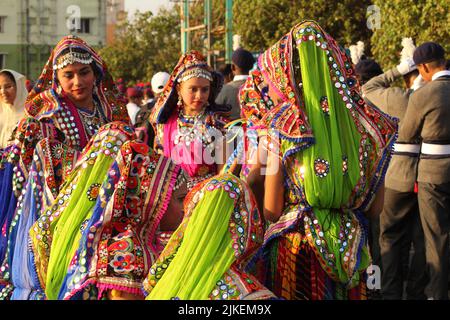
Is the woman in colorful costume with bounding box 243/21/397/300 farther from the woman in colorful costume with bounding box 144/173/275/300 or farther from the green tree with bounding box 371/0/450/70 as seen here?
the green tree with bounding box 371/0/450/70

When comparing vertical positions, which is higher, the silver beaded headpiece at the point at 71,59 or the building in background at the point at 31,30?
the building in background at the point at 31,30

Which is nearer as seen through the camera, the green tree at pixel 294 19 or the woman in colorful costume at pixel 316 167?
the woman in colorful costume at pixel 316 167

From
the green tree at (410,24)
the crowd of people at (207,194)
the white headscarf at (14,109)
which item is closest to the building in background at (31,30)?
the green tree at (410,24)

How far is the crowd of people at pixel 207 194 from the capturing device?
11.3 ft

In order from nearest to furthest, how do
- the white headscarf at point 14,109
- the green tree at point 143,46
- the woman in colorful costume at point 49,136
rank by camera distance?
1. the woman in colorful costume at point 49,136
2. the white headscarf at point 14,109
3. the green tree at point 143,46

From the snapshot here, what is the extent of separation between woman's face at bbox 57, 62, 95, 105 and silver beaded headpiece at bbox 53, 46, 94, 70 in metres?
0.02

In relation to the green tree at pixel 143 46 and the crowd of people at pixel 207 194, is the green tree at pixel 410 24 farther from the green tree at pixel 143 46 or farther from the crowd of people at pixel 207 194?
the green tree at pixel 143 46

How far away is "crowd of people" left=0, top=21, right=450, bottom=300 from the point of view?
3455 mm

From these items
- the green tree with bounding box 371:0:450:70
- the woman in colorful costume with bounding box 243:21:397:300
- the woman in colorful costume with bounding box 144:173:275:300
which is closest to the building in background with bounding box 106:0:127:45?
the green tree with bounding box 371:0:450:70

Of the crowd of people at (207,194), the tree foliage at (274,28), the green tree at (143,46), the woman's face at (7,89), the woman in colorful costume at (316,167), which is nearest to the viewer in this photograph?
the crowd of people at (207,194)

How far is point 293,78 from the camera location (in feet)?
14.0

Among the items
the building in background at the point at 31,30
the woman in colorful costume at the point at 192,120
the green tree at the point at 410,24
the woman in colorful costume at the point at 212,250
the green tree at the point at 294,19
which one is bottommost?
the woman in colorful costume at the point at 212,250

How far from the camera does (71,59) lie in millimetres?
5289

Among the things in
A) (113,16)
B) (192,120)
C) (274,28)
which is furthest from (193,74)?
(113,16)
